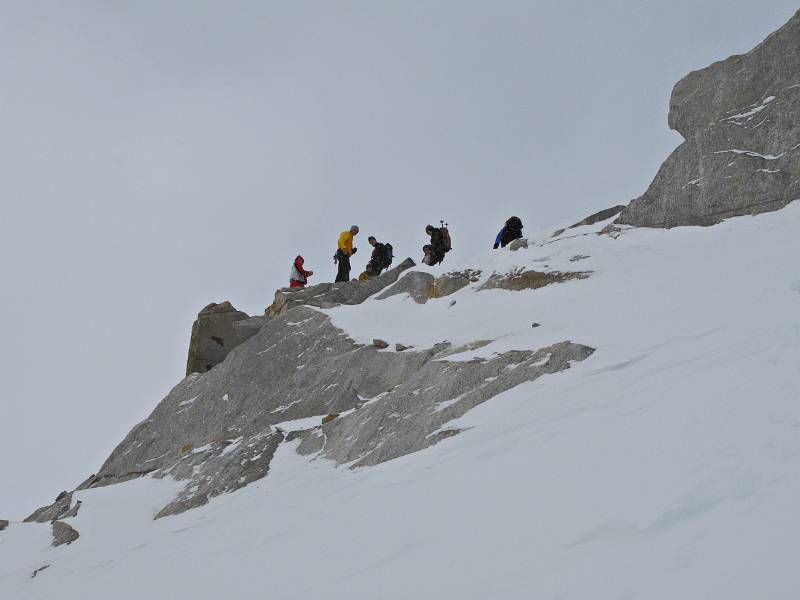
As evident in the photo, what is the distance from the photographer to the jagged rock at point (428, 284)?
1945cm

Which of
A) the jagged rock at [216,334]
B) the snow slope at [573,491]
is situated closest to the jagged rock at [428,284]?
the snow slope at [573,491]

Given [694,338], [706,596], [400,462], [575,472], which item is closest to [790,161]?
→ [694,338]

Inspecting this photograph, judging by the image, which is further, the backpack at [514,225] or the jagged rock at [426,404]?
the backpack at [514,225]

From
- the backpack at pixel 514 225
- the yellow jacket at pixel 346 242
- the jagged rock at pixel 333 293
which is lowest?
the jagged rock at pixel 333 293

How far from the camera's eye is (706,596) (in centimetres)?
386

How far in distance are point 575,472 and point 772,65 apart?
15936 millimetres

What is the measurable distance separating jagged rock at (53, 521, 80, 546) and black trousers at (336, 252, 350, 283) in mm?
11466

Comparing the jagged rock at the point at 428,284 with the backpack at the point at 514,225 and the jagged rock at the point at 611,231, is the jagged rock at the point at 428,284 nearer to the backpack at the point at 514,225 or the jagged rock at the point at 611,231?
the jagged rock at the point at 611,231

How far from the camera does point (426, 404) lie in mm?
13156

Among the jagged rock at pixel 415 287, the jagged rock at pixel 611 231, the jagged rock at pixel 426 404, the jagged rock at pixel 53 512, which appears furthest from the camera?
the jagged rock at pixel 415 287

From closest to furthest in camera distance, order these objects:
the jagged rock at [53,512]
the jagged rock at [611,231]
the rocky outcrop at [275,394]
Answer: the rocky outcrop at [275,394], the jagged rock at [53,512], the jagged rock at [611,231]

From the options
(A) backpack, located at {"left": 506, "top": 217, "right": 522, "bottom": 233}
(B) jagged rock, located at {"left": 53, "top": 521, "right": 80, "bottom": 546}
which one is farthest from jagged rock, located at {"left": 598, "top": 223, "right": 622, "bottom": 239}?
(B) jagged rock, located at {"left": 53, "top": 521, "right": 80, "bottom": 546}

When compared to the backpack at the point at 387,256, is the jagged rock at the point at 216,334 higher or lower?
lower

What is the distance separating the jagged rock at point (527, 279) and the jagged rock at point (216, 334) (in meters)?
7.21
